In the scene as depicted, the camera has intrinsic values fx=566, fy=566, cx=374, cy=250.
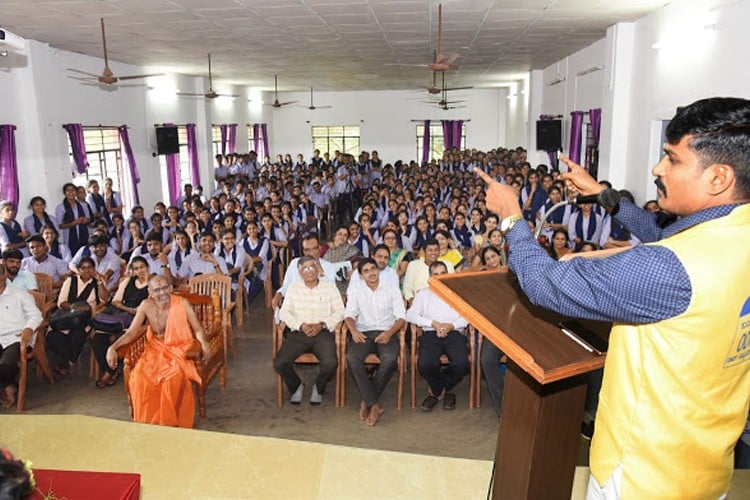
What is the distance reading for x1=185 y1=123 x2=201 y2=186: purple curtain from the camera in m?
12.1

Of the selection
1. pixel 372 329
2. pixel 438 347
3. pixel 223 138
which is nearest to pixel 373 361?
pixel 372 329

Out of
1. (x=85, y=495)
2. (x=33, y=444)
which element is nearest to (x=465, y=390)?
(x=33, y=444)

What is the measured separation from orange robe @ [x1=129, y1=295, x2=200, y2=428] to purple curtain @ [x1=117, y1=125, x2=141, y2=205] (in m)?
6.77

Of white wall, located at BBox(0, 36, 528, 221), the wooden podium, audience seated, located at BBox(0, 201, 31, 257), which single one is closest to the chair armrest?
the wooden podium

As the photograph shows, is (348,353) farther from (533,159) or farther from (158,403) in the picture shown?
(533,159)

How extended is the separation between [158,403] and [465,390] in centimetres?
206

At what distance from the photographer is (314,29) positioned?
648 cm

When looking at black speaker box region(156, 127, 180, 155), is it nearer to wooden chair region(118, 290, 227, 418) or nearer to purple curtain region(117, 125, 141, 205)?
purple curtain region(117, 125, 141, 205)

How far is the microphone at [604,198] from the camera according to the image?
125cm

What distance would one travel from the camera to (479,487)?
226cm

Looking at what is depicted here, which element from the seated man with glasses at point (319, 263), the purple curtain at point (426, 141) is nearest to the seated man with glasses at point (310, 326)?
the seated man with glasses at point (319, 263)

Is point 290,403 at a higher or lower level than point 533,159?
lower

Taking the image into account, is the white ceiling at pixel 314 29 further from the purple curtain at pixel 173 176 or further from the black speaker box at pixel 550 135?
the purple curtain at pixel 173 176

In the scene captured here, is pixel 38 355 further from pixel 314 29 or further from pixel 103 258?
pixel 314 29
